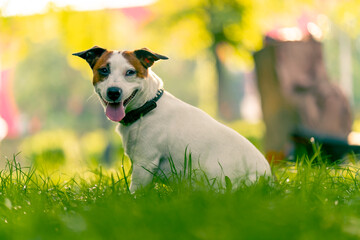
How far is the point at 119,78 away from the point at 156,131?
45 cm

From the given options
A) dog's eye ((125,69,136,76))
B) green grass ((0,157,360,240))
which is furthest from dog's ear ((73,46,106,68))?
green grass ((0,157,360,240))

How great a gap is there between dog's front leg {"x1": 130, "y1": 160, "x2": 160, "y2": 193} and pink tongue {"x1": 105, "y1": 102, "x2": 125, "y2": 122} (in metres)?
0.36

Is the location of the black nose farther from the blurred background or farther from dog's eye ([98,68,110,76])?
the blurred background

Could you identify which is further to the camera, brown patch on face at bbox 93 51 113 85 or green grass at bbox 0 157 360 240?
brown patch on face at bbox 93 51 113 85

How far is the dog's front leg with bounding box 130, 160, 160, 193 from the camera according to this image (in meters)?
A: 3.10

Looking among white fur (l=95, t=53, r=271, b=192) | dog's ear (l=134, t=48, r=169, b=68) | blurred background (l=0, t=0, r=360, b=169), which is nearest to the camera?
white fur (l=95, t=53, r=271, b=192)

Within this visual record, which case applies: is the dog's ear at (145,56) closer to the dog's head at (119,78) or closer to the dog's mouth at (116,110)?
the dog's head at (119,78)

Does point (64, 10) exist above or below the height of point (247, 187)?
above

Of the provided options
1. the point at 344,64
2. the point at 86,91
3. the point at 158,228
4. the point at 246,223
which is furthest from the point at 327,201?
the point at 344,64

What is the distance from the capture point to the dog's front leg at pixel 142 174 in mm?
3096

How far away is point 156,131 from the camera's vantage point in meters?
3.13

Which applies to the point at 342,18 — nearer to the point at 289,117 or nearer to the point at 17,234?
the point at 289,117

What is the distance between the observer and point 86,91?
25406mm

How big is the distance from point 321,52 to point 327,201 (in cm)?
571
